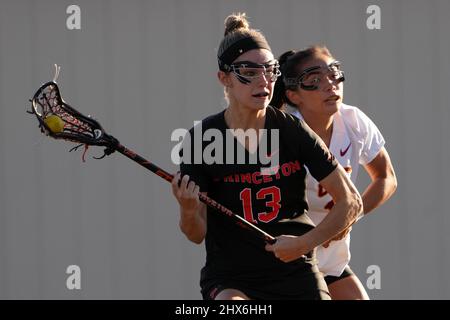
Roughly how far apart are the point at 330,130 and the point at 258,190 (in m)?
0.76

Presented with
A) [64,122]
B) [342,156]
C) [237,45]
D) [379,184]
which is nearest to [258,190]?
[237,45]

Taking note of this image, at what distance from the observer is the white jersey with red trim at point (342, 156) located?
16.2 ft

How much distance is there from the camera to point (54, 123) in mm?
4277

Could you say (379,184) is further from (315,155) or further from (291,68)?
(315,155)

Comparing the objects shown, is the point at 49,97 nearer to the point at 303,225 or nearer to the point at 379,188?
the point at 303,225

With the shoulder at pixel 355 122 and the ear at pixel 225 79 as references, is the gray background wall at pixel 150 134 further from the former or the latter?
the ear at pixel 225 79

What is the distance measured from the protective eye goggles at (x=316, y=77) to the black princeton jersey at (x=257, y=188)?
0.60 m

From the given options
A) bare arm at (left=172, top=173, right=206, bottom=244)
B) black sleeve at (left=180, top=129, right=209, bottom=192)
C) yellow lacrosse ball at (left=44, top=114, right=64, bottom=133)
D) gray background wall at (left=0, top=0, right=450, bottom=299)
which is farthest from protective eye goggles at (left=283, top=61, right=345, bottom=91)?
gray background wall at (left=0, top=0, right=450, bottom=299)

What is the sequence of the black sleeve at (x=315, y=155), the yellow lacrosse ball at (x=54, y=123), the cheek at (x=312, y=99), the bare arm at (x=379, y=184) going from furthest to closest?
the bare arm at (x=379, y=184) < the cheek at (x=312, y=99) < the black sleeve at (x=315, y=155) < the yellow lacrosse ball at (x=54, y=123)

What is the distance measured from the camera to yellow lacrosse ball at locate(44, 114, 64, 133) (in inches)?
168

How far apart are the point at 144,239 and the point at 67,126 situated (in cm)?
272

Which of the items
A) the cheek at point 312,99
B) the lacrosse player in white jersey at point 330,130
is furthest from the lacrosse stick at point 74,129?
the cheek at point 312,99

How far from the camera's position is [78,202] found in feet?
22.9

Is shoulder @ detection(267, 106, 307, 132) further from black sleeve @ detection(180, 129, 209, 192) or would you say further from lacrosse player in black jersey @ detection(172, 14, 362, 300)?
black sleeve @ detection(180, 129, 209, 192)
